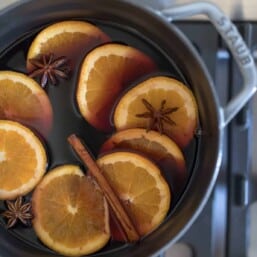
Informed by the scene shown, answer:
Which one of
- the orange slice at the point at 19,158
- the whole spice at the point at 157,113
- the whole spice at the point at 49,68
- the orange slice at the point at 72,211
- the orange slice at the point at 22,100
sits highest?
the whole spice at the point at 49,68

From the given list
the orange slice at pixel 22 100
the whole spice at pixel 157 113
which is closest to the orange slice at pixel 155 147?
the whole spice at pixel 157 113

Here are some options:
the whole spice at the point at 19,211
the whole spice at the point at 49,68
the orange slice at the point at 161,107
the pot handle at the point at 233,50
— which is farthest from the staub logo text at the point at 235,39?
the whole spice at the point at 19,211

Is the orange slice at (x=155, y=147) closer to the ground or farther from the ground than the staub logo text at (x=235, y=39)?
closer to the ground

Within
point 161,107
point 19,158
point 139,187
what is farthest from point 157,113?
point 19,158

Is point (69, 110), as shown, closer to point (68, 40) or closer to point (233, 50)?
point (68, 40)

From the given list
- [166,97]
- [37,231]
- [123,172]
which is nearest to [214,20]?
[166,97]

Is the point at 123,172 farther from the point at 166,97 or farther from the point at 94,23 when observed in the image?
the point at 94,23

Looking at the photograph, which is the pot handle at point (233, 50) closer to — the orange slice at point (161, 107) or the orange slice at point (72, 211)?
the orange slice at point (161, 107)
